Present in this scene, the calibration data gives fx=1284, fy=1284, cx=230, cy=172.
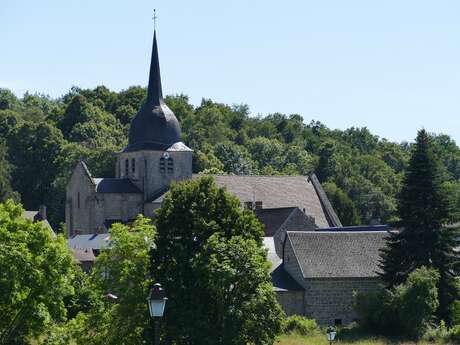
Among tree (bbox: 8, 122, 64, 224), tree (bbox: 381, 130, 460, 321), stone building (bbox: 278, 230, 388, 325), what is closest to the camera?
tree (bbox: 381, 130, 460, 321)

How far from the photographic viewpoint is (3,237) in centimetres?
4016

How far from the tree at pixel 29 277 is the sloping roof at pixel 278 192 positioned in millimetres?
38657

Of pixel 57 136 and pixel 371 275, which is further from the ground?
pixel 57 136

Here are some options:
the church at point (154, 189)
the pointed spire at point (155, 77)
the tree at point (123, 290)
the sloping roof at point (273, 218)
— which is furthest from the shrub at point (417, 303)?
the pointed spire at point (155, 77)

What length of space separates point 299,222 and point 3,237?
1211 inches

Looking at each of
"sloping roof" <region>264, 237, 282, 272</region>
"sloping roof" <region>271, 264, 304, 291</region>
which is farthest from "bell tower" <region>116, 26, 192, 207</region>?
"sloping roof" <region>271, 264, 304, 291</region>

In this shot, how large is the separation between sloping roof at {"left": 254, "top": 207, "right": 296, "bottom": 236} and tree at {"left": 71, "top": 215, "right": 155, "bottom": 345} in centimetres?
2381

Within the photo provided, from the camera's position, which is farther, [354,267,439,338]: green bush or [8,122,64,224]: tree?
[8,122,64,224]: tree

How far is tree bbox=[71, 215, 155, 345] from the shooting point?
39406 millimetres

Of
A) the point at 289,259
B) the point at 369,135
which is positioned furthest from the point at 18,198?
the point at 369,135

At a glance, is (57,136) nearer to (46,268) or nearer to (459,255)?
(459,255)

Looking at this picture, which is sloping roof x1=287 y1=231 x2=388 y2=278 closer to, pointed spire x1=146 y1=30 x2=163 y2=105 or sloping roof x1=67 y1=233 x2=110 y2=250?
sloping roof x1=67 y1=233 x2=110 y2=250

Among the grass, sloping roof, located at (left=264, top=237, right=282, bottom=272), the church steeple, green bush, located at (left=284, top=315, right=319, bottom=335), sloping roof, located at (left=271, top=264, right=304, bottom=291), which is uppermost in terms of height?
the church steeple

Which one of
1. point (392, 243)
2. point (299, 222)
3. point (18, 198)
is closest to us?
point (392, 243)
